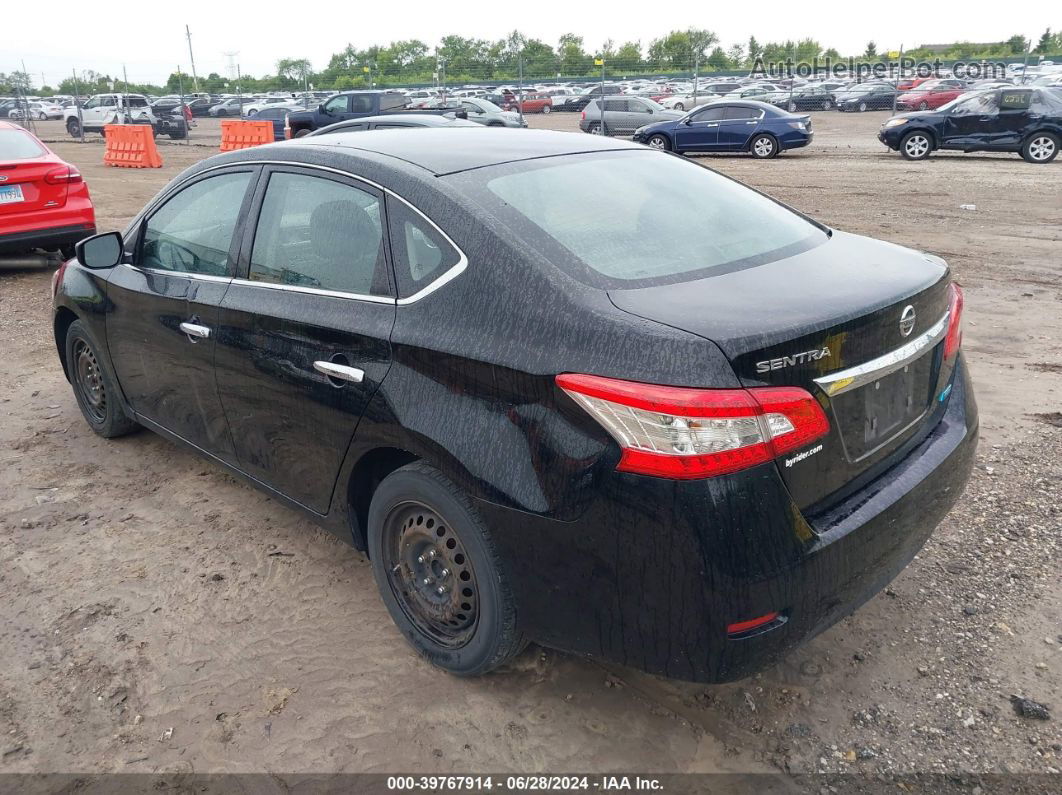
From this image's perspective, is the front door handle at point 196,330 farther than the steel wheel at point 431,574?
Yes

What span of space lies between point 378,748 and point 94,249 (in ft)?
9.01

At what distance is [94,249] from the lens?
3930 millimetres

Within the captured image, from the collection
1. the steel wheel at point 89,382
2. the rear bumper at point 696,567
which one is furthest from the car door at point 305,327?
the steel wheel at point 89,382

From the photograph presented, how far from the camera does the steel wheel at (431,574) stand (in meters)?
2.63

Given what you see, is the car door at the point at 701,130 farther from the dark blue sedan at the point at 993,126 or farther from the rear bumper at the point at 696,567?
the rear bumper at the point at 696,567

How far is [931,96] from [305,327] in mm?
37620

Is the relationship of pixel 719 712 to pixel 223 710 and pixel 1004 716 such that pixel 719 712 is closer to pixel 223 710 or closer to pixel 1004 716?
pixel 1004 716

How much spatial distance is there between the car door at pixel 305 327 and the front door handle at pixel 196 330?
4.5 inches

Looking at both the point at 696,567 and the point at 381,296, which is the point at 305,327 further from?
the point at 696,567

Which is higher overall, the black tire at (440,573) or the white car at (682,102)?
the white car at (682,102)

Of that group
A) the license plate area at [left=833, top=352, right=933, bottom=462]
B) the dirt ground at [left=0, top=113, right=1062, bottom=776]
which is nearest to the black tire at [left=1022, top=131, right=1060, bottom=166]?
the dirt ground at [left=0, top=113, right=1062, bottom=776]

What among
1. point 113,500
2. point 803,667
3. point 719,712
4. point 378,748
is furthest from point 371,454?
point 113,500

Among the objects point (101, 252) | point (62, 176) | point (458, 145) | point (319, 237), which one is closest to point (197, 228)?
point (101, 252)

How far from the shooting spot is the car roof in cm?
294
